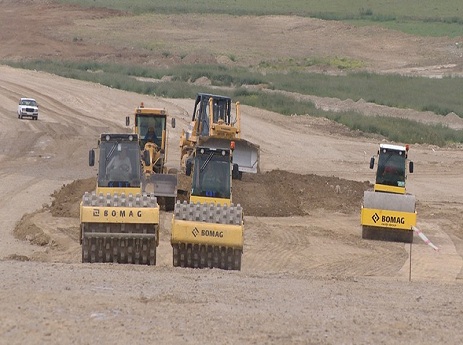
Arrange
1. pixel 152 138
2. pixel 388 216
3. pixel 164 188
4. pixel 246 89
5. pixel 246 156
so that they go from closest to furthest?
pixel 388 216 < pixel 164 188 < pixel 152 138 < pixel 246 156 < pixel 246 89

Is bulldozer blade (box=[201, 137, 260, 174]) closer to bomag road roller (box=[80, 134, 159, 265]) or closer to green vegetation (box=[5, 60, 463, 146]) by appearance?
bomag road roller (box=[80, 134, 159, 265])

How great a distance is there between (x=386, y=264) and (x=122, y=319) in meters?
12.3

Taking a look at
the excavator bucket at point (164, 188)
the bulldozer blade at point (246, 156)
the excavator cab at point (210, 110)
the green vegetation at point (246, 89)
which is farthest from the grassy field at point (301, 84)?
the excavator bucket at point (164, 188)

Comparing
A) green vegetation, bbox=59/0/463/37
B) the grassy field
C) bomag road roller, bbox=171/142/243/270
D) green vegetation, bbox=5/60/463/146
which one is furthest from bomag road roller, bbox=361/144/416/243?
green vegetation, bbox=59/0/463/37

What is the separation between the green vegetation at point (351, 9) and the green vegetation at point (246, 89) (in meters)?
43.2

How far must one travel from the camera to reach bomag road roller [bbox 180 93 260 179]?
1344 inches

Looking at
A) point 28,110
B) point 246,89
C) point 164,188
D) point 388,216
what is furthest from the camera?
point 246,89

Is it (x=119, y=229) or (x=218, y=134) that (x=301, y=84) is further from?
(x=119, y=229)

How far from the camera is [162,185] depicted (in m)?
28.6

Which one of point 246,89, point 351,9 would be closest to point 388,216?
point 246,89

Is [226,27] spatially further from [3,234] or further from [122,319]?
[122,319]

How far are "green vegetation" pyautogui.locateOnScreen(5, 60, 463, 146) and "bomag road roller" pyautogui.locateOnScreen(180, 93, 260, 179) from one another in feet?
58.5

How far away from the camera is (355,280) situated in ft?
59.7

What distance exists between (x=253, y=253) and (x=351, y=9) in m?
121
